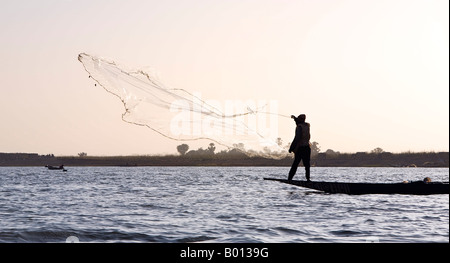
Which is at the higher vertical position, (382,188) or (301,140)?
(301,140)

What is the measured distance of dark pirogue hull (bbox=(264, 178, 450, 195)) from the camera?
27344 millimetres

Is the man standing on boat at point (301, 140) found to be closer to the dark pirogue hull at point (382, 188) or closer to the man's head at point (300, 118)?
the man's head at point (300, 118)

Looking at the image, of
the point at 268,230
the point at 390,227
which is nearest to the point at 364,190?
the point at 390,227

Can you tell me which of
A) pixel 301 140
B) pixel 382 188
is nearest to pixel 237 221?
pixel 301 140

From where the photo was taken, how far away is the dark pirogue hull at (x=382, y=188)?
27.3m

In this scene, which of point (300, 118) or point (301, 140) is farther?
point (300, 118)

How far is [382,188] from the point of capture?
28.4 metres

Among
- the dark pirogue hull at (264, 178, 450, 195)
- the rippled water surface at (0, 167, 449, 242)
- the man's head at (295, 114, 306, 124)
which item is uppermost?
the man's head at (295, 114, 306, 124)

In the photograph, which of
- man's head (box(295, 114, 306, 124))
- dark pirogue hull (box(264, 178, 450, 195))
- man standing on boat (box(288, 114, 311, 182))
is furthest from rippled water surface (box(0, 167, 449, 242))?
man's head (box(295, 114, 306, 124))

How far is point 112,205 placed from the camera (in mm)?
29047

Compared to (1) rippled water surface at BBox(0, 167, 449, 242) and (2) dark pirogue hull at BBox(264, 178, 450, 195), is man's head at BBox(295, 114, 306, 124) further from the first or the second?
(2) dark pirogue hull at BBox(264, 178, 450, 195)

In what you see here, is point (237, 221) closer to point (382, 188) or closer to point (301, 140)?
point (301, 140)

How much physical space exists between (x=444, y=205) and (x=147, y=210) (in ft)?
43.9
